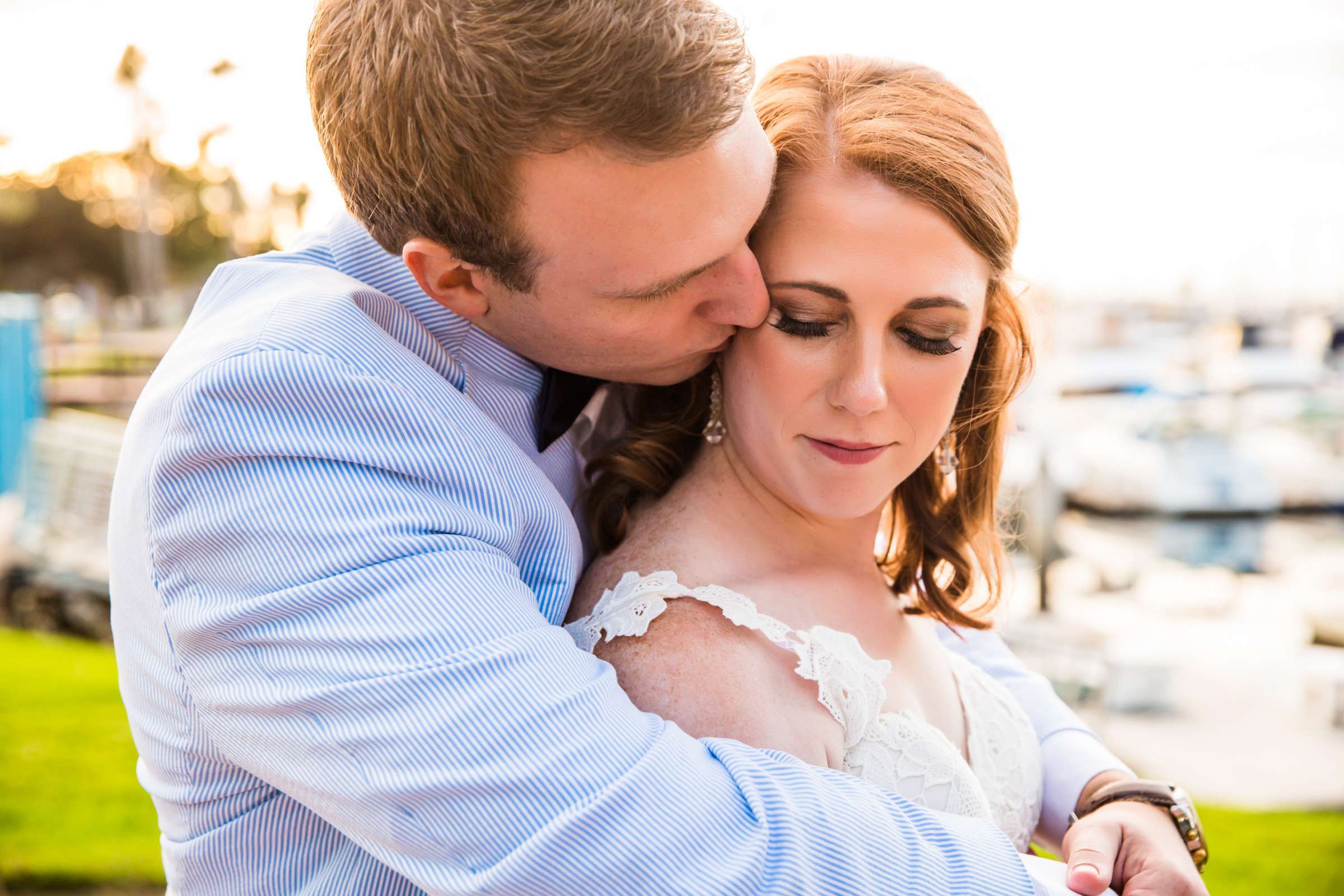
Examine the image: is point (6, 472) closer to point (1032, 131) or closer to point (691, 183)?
point (1032, 131)

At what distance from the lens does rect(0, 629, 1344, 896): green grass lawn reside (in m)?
4.80

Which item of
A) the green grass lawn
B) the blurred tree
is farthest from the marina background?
the blurred tree

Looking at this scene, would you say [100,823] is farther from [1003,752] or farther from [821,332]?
[821,332]

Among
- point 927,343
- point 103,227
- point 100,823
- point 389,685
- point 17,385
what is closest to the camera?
point 389,685

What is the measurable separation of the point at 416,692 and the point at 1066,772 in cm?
155

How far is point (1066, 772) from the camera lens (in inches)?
87.0

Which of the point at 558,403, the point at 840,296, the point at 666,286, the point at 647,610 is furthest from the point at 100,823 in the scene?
the point at 840,296

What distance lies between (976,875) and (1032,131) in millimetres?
8922

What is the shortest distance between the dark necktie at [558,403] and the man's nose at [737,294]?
1.02 feet

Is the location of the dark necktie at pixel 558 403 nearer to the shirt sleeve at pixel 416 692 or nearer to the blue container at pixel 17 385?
the shirt sleeve at pixel 416 692

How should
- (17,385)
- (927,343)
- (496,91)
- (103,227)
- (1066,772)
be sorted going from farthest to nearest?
(103,227), (17,385), (1066,772), (927,343), (496,91)

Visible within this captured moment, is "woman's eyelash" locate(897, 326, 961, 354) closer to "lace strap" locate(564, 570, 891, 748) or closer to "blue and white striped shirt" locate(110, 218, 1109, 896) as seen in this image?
"lace strap" locate(564, 570, 891, 748)

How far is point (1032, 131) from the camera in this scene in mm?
9250

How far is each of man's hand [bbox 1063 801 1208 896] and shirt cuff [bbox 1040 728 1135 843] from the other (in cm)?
20
